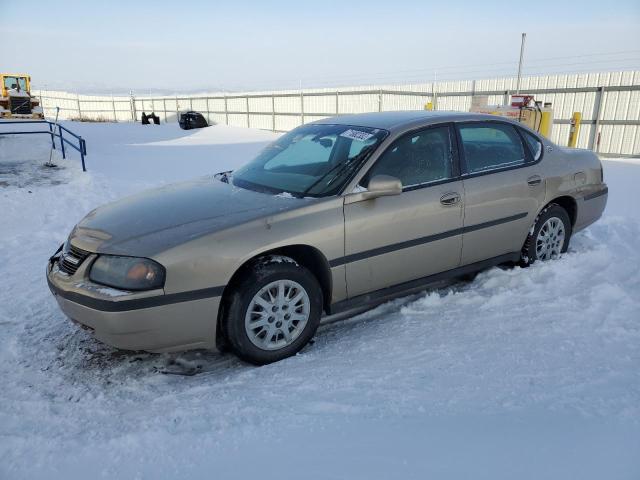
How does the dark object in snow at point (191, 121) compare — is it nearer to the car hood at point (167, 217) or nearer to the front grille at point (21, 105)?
the front grille at point (21, 105)

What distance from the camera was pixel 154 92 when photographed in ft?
130

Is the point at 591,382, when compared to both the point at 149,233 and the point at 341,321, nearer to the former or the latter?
the point at 341,321

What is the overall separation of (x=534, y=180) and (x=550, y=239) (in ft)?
2.18

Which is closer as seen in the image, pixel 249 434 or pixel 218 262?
pixel 249 434

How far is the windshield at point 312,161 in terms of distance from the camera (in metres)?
3.56

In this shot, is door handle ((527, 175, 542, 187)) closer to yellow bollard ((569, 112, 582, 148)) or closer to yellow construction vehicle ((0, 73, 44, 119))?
yellow bollard ((569, 112, 582, 148))

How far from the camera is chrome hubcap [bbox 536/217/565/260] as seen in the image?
182 inches

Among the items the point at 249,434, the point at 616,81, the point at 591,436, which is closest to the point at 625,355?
the point at 591,436

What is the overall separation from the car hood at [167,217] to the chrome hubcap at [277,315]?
495 mm

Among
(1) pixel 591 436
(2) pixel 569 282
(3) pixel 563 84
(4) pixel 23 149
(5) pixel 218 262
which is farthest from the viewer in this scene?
(3) pixel 563 84

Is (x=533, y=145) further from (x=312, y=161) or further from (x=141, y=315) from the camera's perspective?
(x=141, y=315)

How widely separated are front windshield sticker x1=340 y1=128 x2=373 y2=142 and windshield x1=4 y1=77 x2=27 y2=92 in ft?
94.6

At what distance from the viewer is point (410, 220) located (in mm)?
3625

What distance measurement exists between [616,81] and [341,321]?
49.7 ft
